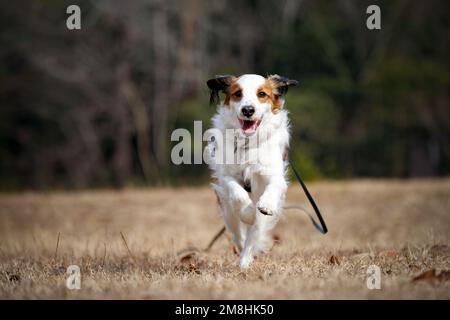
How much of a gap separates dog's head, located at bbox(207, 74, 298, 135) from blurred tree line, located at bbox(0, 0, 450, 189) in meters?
14.9

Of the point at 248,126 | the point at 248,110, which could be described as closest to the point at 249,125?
the point at 248,126

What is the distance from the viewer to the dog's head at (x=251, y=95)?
5.39 m

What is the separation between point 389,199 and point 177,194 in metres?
5.11

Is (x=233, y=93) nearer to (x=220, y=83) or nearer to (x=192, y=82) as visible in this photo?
(x=220, y=83)

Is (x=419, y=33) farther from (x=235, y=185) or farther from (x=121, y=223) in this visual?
(x=235, y=185)

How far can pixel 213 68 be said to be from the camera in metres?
23.2

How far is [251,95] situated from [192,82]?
17.9 m

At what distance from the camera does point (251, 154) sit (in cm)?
548

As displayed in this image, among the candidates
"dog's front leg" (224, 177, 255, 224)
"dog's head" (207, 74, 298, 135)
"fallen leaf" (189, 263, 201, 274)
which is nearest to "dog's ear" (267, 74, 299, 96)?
"dog's head" (207, 74, 298, 135)

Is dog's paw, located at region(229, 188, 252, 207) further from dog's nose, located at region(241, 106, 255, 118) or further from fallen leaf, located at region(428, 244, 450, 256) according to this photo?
fallen leaf, located at region(428, 244, 450, 256)

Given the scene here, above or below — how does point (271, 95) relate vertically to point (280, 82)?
below

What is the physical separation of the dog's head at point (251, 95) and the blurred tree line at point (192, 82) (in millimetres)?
14897

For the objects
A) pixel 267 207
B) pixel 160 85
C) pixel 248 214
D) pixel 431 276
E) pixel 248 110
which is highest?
pixel 160 85
